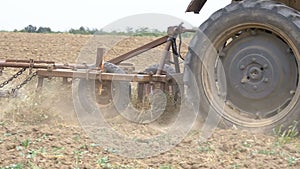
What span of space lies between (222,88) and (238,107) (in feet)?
0.86

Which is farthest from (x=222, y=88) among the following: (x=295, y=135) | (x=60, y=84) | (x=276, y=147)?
(x=60, y=84)

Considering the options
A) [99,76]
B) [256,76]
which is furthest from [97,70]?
[256,76]

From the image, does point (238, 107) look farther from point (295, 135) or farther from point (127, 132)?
point (127, 132)

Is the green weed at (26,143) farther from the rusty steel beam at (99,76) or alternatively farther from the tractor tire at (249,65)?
the rusty steel beam at (99,76)

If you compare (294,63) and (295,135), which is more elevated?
(294,63)

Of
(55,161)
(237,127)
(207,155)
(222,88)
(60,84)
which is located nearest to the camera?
(55,161)

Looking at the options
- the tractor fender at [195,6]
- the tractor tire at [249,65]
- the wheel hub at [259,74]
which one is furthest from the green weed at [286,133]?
the tractor fender at [195,6]

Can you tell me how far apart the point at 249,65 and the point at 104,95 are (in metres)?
1.94

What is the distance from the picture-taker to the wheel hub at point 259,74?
5.09 m

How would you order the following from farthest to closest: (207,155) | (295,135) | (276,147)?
(295,135), (276,147), (207,155)

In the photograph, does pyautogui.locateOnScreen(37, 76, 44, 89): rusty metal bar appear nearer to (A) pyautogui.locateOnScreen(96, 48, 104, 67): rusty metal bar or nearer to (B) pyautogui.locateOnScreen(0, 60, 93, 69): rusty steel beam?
(B) pyautogui.locateOnScreen(0, 60, 93, 69): rusty steel beam

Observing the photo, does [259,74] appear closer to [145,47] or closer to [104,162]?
[145,47]

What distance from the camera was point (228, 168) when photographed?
11.5 ft

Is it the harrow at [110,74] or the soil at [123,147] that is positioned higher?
the harrow at [110,74]
